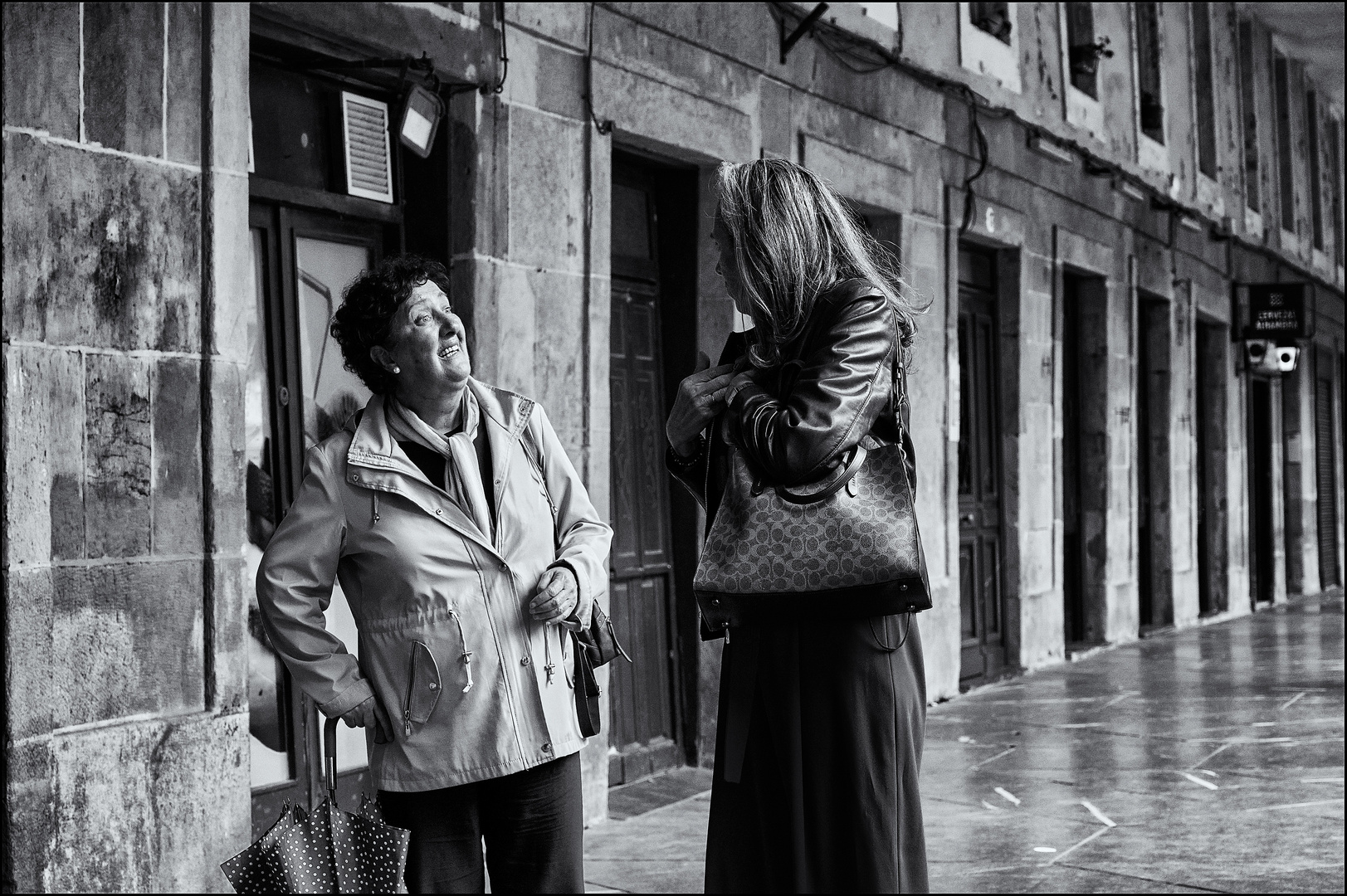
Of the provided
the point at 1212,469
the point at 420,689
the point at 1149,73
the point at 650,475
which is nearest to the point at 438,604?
the point at 420,689

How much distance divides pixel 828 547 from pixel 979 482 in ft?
28.9

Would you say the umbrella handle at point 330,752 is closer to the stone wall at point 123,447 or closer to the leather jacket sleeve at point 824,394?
the leather jacket sleeve at point 824,394

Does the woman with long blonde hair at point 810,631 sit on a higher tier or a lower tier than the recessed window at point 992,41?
lower

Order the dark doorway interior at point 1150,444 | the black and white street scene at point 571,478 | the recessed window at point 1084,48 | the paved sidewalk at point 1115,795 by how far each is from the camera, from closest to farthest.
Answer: the black and white street scene at point 571,478, the paved sidewalk at point 1115,795, the recessed window at point 1084,48, the dark doorway interior at point 1150,444

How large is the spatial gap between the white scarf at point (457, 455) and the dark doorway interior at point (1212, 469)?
14.5 m

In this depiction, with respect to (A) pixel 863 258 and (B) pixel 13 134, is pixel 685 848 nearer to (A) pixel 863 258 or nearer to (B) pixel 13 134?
(B) pixel 13 134

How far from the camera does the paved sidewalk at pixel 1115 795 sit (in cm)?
536

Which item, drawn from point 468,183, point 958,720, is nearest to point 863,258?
point 468,183

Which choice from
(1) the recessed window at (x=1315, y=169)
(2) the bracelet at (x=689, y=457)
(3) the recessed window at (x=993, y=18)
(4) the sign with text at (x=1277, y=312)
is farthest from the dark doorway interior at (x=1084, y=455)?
(2) the bracelet at (x=689, y=457)

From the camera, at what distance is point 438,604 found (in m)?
3.05

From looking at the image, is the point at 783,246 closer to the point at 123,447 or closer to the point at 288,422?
the point at 123,447

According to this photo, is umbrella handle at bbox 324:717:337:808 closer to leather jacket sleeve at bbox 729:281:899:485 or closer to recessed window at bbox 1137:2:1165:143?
leather jacket sleeve at bbox 729:281:899:485

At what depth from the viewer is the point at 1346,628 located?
13984mm


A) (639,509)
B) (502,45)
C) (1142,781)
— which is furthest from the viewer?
(639,509)
